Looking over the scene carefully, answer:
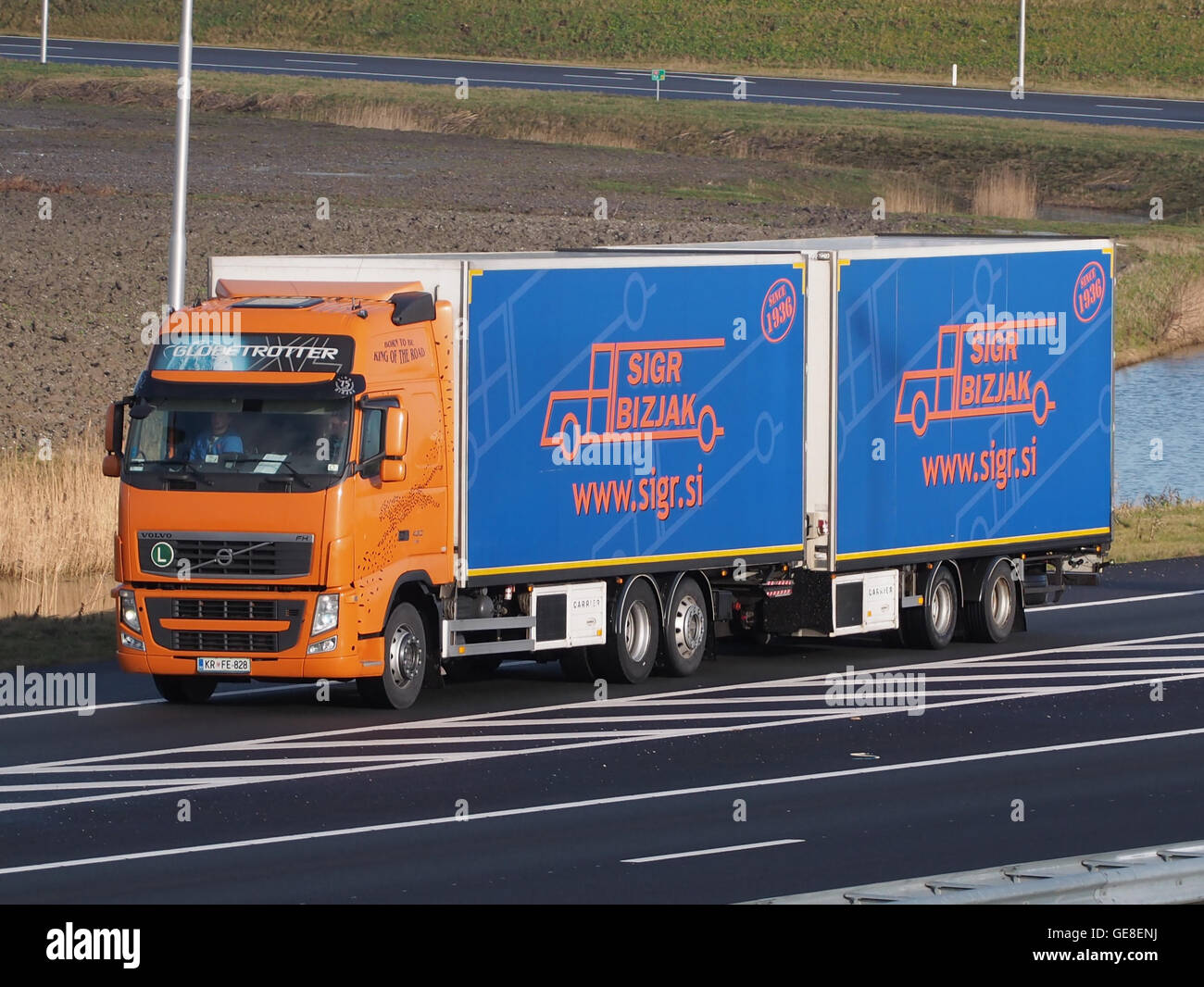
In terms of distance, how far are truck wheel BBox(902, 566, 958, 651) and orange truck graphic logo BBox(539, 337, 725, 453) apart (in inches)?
131

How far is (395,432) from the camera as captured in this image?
20.2m

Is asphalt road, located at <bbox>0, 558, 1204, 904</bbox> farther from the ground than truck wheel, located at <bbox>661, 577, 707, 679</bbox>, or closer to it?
closer to it

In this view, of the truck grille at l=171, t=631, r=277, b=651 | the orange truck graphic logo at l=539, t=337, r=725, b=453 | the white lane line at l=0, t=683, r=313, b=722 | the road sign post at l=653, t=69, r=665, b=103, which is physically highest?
the road sign post at l=653, t=69, r=665, b=103

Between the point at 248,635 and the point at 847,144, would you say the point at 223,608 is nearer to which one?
the point at 248,635

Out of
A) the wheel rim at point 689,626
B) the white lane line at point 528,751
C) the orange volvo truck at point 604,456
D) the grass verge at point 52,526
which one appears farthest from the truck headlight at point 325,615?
the grass verge at point 52,526

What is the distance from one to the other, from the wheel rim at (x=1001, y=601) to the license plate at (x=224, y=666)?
28.8 feet

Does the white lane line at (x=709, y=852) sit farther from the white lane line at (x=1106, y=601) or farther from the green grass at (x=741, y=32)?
the green grass at (x=741, y=32)

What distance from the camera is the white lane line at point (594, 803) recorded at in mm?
14961

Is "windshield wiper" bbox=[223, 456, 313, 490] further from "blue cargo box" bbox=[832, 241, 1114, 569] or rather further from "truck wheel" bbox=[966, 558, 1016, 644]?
"truck wheel" bbox=[966, 558, 1016, 644]

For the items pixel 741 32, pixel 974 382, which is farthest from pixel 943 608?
pixel 741 32

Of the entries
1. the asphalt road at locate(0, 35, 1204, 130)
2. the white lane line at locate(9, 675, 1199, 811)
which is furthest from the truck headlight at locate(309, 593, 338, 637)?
the asphalt road at locate(0, 35, 1204, 130)

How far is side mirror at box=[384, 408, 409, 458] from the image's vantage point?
20203 millimetres

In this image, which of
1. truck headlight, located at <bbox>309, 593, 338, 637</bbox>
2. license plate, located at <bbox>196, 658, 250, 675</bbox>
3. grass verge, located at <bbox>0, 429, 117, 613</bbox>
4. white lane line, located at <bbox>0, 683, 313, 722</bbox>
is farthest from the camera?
grass verge, located at <bbox>0, 429, 117, 613</bbox>
